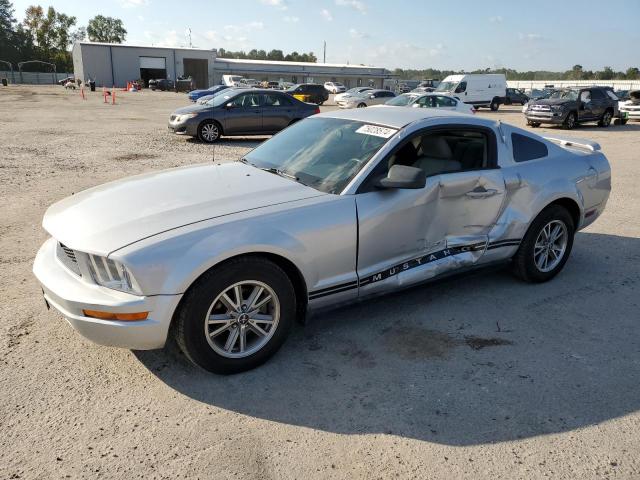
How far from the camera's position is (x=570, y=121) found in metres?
20.8

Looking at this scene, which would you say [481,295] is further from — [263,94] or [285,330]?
[263,94]

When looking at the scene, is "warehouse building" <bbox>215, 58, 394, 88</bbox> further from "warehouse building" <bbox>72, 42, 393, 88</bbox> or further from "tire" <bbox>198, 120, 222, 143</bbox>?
"tire" <bbox>198, 120, 222, 143</bbox>

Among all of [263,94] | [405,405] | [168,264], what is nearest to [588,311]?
[405,405]

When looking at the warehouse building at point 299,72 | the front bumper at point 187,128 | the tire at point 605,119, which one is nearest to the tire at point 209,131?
the front bumper at point 187,128

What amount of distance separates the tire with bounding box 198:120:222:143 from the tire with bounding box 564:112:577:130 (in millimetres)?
14279

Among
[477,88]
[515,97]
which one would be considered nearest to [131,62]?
[515,97]

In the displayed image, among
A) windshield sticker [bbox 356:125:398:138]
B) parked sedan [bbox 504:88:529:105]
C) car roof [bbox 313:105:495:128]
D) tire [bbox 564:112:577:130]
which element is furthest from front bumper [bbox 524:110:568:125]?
parked sedan [bbox 504:88:529:105]

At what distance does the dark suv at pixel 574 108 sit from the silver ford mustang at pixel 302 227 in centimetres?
1719

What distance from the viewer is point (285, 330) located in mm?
3311

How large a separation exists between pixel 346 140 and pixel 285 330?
159 centimetres

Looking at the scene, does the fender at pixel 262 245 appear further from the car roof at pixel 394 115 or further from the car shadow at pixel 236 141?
the car shadow at pixel 236 141

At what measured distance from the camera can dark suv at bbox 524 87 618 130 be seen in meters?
20.2

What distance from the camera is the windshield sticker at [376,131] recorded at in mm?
3837

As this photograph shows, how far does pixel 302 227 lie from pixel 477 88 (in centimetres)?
3254
